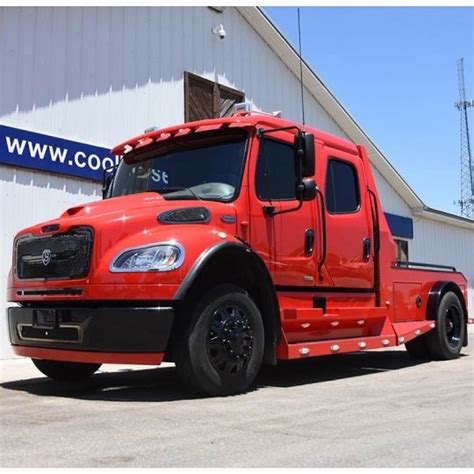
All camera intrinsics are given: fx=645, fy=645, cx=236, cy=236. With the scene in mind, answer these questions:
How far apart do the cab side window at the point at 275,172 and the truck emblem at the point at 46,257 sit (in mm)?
2057

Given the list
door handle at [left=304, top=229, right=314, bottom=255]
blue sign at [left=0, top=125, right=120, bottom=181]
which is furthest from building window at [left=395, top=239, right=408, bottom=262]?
door handle at [left=304, top=229, right=314, bottom=255]

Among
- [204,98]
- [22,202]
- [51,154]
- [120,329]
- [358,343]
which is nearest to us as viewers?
[120,329]

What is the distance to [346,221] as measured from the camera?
748 centimetres

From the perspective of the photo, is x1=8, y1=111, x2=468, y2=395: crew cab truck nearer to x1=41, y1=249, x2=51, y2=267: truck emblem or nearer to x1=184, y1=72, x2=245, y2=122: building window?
x1=41, y1=249, x2=51, y2=267: truck emblem

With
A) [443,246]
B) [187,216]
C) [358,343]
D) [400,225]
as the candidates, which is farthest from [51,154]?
[443,246]

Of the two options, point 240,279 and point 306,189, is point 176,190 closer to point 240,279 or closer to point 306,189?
point 240,279

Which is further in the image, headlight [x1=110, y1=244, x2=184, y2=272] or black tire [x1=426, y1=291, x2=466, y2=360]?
black tire [x1=426, y1=291, x2=466, y2=360]

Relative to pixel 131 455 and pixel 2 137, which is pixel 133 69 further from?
pixel 131 455

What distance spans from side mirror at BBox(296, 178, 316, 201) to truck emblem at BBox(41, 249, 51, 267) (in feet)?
8.26

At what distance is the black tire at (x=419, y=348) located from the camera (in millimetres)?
9203

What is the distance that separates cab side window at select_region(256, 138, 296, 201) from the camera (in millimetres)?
6402

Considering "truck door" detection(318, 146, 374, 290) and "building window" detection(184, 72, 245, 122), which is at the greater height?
"building window" detection(184, 72, 245, 122)

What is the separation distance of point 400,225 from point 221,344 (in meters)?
16.7

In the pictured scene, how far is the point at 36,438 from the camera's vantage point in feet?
Result: 13.9
